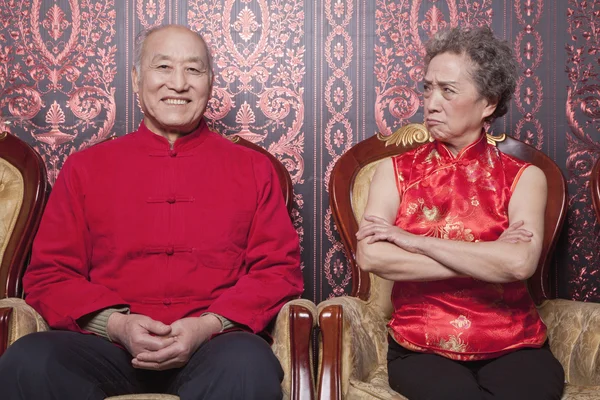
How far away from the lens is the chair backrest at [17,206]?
2.79 metres

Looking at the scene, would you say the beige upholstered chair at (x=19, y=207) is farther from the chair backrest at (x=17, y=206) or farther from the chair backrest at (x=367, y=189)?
the chair backrest at (x=367, y=189)

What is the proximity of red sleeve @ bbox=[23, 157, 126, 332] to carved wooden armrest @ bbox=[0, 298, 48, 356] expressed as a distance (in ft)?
0.10

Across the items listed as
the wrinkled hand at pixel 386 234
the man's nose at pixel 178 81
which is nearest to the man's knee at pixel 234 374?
the wrinkled hand at pixel 386 234

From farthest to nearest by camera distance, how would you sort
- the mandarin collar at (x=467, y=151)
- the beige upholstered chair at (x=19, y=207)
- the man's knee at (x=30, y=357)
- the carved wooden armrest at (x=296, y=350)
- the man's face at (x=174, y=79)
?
1. the beige upholstered chair at (x=19, y=207)
2. the man's face at (x=174, y=79)
3. the mandarin collar at (x=467, y=151)
4. the carved wooden armrest at (x=296, y=350)
5. the man's knee at (x=30, y=357)

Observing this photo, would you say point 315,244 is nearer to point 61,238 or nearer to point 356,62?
point 356,62

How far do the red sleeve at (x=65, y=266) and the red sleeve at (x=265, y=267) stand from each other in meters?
0.36

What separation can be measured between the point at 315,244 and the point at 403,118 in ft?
2.03

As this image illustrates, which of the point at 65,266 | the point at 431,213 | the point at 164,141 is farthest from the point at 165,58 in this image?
the point at 431,213

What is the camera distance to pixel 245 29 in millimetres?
3129

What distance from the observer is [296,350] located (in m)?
2.23

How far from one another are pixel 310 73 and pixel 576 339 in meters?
1.43

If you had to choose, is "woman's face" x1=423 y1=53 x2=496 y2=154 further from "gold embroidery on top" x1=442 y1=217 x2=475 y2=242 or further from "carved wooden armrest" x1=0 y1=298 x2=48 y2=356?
"carved wooden armrest" x1=0 y1=298 x2=48 y2=356

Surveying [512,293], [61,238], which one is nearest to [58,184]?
[61,238]

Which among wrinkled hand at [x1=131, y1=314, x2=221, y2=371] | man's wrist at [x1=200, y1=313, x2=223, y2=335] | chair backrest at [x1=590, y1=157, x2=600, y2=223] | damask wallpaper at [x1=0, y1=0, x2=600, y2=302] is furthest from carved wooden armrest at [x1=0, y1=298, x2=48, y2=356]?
chair backrest at [x1=590, y1=157, x2=600, y2=223]
